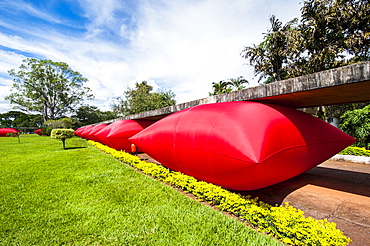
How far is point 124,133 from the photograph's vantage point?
11.5 meters

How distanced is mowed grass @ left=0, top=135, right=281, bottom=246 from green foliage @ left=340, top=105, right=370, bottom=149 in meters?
11.0

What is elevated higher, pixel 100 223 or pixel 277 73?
pixel 277 73

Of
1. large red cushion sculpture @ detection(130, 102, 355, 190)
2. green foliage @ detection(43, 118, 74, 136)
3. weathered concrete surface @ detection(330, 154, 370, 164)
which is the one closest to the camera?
large red cushion sculpture @ detection(130, 102, 355, 190)

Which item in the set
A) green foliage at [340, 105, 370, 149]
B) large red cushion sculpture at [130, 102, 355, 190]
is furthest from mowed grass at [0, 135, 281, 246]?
green foliage at [340, 105, 370, 149]

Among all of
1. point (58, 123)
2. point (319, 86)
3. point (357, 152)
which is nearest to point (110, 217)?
point (319, 86)

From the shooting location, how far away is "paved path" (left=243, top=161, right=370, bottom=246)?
3365 mm

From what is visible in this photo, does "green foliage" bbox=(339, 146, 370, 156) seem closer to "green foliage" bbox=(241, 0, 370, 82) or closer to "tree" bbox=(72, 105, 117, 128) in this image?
"green foliage" bbox=(241, 0, 370, 82)

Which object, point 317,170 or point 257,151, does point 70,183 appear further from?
point 317,170

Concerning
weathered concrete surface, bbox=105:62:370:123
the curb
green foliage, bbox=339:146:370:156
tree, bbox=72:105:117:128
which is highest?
tree, bbox=72:105:117:128

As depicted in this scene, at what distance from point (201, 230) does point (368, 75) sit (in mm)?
3818

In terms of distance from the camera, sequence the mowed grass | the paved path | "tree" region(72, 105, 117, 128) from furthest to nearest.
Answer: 1. "tree" region(72, 105, 117, 128)
2. the paved path
3. the mowed grass

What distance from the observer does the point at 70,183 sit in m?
6.20

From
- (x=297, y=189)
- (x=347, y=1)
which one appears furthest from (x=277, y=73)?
(x=297, y=189)

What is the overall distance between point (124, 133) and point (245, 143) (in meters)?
9.25
